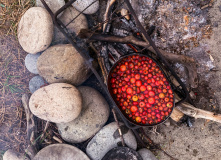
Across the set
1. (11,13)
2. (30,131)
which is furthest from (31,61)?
(30,131)

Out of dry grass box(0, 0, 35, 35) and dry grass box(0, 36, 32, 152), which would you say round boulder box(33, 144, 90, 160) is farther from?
dry grass box(0, 0, 35, 35)

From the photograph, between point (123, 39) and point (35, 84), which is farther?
point (35, 84)

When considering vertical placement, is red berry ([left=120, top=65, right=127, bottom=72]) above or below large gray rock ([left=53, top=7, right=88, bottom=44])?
below

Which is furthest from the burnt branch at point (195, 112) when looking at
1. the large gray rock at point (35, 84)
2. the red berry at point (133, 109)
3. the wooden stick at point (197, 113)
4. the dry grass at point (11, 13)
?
the dry grass at point (11, 13)

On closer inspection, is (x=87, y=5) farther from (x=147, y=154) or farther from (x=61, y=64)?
(x=147, y=154)

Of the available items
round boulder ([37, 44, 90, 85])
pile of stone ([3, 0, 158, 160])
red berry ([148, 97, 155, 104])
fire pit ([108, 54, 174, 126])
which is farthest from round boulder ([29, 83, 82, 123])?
red berry ([148, 97, 155, 104])

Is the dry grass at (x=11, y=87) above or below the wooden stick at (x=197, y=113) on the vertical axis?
above

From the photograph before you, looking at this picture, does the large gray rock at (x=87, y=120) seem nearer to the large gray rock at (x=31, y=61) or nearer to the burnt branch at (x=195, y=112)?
the large gray rock at (x=31, y=61)
